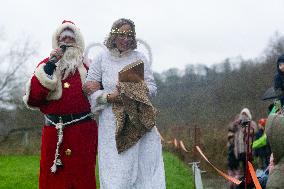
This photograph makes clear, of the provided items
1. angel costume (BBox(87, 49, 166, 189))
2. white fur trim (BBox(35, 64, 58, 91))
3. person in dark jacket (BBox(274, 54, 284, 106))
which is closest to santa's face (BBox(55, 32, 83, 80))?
white fur trim (BBox(35, 64, 58, 91))

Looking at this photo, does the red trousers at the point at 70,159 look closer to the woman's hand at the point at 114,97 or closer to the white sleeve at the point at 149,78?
the woman's hand at the point at 114,97

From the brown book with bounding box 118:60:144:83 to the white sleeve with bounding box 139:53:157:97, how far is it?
188mm

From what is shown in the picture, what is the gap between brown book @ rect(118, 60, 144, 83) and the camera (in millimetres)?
5035

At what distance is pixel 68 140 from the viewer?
5.52m

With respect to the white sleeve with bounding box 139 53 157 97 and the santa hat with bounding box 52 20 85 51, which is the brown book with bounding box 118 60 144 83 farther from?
the santa hat with bounding box 52 20 85 51

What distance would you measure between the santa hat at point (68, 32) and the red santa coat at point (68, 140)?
0.25 metres

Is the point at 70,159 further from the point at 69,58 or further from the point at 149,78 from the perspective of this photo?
the point at 149,78

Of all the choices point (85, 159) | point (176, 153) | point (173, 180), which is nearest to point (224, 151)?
point (176, 153)

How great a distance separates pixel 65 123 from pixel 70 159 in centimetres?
32

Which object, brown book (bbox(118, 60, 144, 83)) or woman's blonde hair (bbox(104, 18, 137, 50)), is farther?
woman's blonde hair (bbox(104, 18, 137, 50))

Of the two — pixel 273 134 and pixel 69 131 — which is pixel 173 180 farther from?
pixel 273 134

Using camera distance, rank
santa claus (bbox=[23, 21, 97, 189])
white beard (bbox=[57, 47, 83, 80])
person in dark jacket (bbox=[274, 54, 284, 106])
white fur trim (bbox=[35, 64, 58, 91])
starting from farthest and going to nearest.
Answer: white beard (bbox=[57, 47, 83, 80]) → santa claus (bbox=[23, 21, 97, 189]) → white fur trim (bbox=[35, 64, 58, 91]) → person in dark jacket (bbox=[274, 54, 284, 106])

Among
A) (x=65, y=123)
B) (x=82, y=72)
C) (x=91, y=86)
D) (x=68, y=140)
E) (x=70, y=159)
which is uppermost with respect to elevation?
(x=82, y=72)

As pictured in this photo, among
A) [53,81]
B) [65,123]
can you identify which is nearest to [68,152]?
[65,123]
